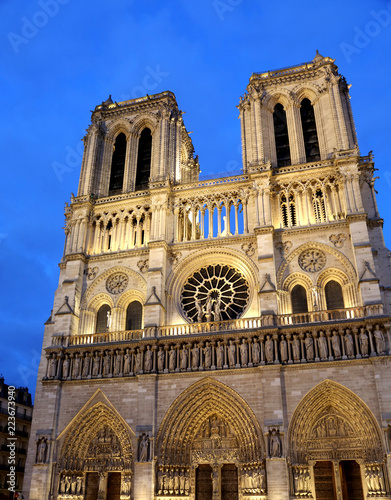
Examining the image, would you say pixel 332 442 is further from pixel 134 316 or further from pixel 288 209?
pixel 288 209

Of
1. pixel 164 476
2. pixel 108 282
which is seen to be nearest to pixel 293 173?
pixel 108 282

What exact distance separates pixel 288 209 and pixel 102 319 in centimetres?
1077

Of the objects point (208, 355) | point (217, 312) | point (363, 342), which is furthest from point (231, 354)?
point (363, 342)

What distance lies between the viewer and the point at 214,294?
23938 mm

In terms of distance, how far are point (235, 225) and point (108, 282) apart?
23.1 ft

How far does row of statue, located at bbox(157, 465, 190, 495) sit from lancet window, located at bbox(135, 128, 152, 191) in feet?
50.7

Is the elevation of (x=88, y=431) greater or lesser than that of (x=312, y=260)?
lesser

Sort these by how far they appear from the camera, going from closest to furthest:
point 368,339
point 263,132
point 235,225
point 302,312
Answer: point 368,339 → point 302,312 → point 235,225 → point 263,132

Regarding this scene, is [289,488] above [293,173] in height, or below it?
below

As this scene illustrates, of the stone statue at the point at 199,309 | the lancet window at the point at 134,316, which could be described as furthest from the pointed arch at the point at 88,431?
the stone statue at the point at 199,309

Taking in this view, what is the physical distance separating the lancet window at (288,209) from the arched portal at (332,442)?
27.5 ft

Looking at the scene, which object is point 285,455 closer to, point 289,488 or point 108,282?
point 289,488

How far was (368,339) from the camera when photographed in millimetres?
19641

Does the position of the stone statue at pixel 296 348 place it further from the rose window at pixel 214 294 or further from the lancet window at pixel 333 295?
the rose window at pixel 214 294
